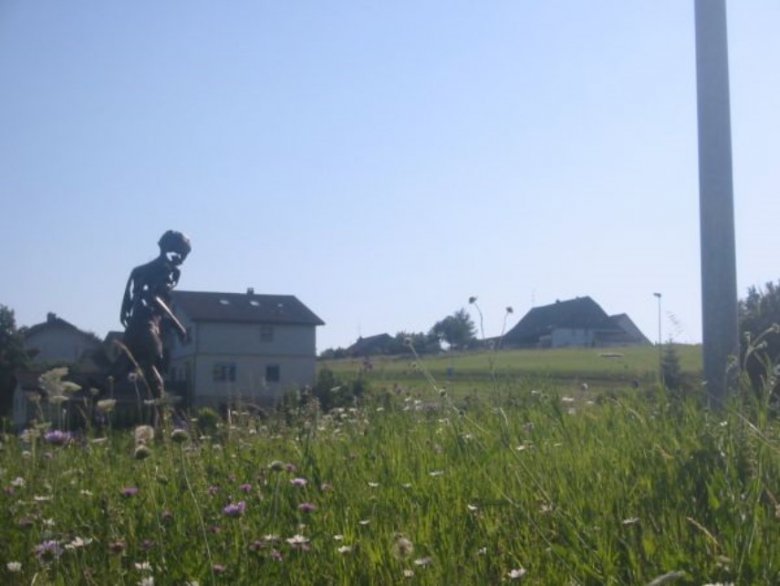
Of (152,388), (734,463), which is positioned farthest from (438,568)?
(152,388)

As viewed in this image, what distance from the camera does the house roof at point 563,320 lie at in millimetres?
55838

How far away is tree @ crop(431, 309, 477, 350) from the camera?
707cm

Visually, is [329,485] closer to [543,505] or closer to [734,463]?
[543,505]

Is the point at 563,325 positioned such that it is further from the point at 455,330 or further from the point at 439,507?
the point at 439,507

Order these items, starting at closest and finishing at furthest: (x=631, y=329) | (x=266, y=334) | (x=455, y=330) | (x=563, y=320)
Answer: (x=455, y=330)
(x=631, y=329)
(x=266, y=334)
(x=563, y=320)

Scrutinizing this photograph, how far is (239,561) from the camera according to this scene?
10.9ft

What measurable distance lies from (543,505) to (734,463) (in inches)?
25.5

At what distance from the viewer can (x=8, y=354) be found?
48.8 meters

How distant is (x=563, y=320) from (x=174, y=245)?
2247 inches

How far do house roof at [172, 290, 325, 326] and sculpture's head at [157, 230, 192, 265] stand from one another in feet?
154

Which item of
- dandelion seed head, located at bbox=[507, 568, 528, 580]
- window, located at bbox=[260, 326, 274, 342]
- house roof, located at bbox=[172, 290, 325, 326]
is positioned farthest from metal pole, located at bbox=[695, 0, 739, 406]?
window, located at bbox=[260, 326, 274, 342]

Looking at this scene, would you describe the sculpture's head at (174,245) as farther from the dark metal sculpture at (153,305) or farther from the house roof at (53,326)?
the house roof at (53,326)

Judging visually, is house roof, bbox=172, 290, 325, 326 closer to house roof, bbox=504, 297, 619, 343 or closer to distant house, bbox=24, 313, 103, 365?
house roof, bbox=504, 297, 619, 343

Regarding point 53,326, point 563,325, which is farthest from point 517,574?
point 53,326
